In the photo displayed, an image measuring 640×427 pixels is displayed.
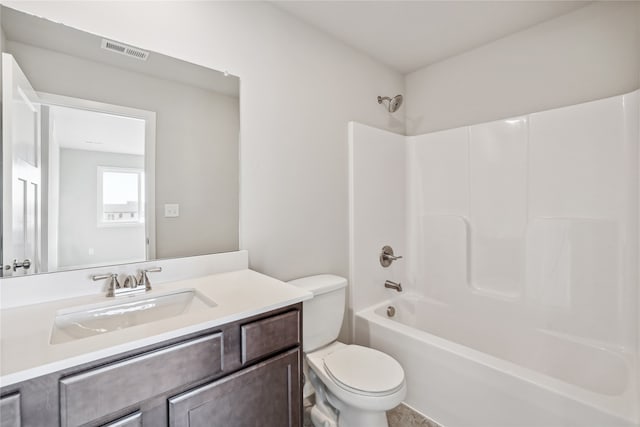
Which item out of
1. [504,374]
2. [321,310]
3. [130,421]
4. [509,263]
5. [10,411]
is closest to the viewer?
[10,411]

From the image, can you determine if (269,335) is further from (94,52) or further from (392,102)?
(392,102)

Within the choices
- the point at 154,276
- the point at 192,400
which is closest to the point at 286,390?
the point at 192,400

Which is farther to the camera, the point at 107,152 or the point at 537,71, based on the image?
the point at 537,71

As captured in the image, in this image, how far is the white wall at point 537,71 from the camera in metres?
1.72

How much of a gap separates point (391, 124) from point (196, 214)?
182 cm

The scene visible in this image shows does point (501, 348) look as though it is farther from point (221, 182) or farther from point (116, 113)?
point (116, 113)

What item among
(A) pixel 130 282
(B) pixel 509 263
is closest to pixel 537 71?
(B) pixel 509 263

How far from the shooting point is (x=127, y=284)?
3.92ft

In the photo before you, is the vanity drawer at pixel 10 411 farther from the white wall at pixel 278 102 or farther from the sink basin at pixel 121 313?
the white wall at pixel 278 102

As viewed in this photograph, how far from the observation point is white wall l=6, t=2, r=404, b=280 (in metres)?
1.35

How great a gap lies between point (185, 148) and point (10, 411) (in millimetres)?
1096

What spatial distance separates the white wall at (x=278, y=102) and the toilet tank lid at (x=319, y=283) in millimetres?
90

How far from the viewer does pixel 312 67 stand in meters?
1.94

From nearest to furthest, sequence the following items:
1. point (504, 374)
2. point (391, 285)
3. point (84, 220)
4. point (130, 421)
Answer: point (130, 421)
point (84, 220)
point (504, 374)
point (391, 285)
